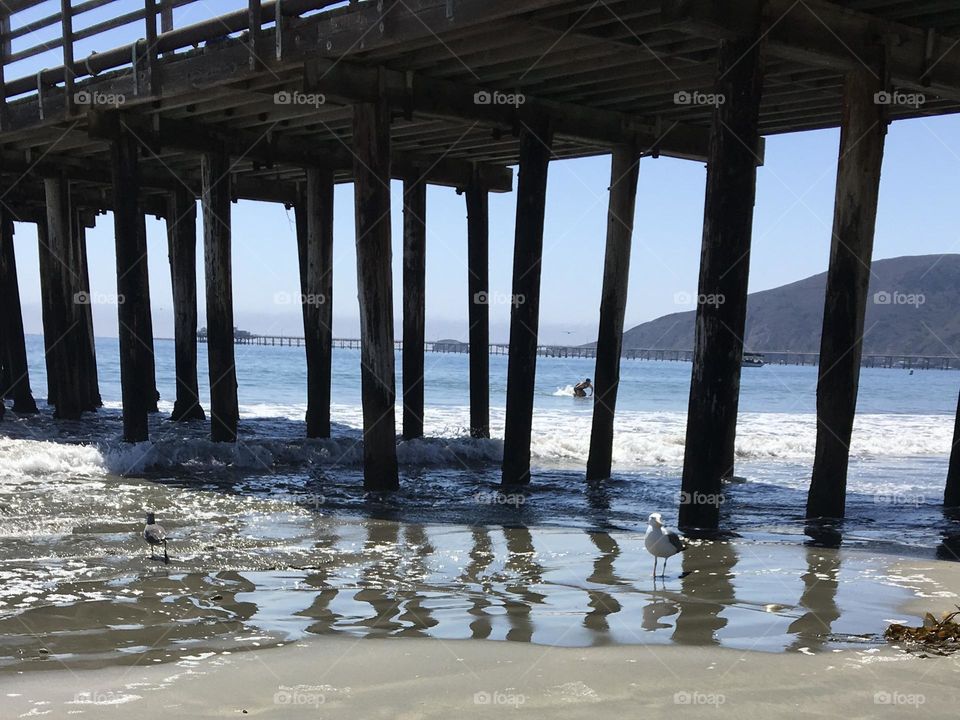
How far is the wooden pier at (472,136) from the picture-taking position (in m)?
9.59

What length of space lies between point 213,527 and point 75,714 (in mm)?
5659

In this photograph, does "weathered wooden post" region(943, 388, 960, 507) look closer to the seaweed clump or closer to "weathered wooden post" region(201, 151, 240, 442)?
the seaweed clump

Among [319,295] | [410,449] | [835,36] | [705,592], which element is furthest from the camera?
[410,449]

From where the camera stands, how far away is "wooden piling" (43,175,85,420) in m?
19.3

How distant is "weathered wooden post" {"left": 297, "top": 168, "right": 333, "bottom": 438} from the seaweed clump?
1219 cm

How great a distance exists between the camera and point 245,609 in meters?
6.74

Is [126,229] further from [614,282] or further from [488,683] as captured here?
[488,683]

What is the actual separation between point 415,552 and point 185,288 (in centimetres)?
1327

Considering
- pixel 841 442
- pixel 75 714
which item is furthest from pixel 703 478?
pixel 75 714

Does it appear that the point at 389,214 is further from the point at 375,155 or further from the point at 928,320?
the point at 928,320

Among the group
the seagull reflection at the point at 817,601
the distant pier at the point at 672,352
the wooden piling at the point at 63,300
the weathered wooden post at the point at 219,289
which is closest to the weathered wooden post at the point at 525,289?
the weathered wooden post at the point at 219,289

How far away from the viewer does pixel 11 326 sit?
842 inches

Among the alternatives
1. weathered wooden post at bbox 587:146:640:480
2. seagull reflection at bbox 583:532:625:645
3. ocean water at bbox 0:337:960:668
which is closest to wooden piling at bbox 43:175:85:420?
ocean water at bbox 0:337:960:668

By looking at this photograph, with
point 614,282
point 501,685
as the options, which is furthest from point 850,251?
point 501,685
